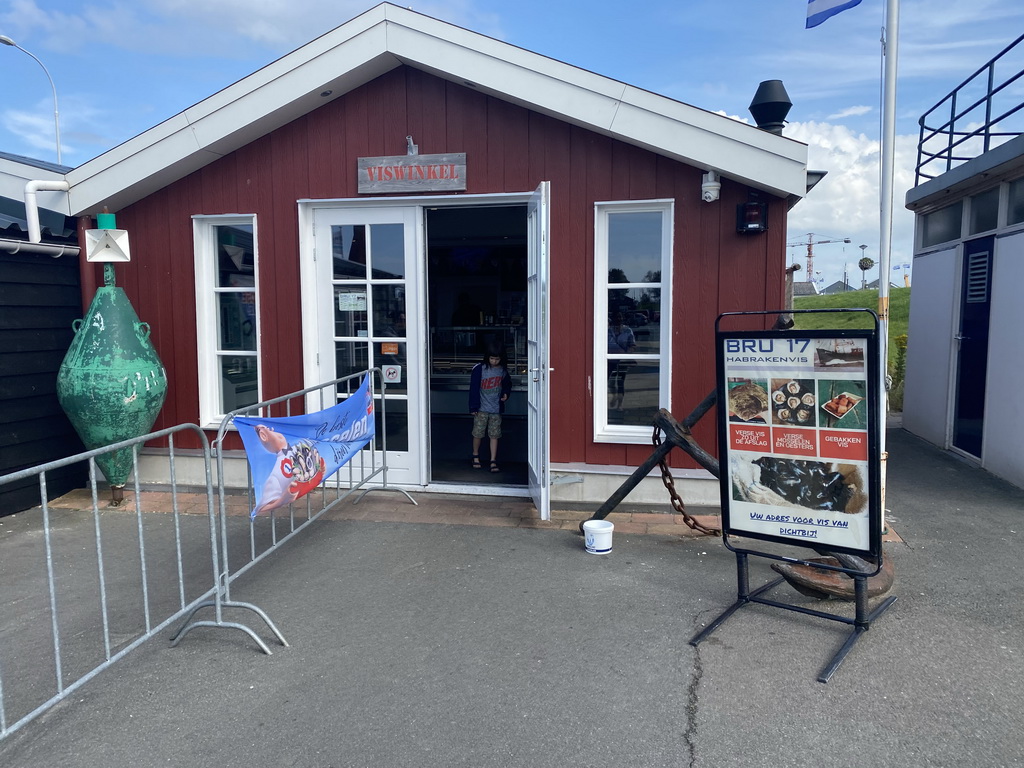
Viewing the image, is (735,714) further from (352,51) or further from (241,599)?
(352,51)

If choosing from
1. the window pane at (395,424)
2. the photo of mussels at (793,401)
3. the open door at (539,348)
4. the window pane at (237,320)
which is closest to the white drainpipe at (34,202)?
the window pane at (237,320)

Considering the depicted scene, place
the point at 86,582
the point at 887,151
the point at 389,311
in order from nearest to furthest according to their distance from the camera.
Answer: the point at 86,582, the point at 887,151, the point at 389,311

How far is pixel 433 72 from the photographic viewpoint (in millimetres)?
6121

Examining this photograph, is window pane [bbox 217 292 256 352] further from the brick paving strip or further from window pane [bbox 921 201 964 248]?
window pane [bbox 921 201 964 248]

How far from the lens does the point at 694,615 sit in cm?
412

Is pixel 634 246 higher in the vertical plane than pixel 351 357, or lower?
higher

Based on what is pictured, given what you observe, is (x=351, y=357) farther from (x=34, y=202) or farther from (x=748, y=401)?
(x=748, y=401)

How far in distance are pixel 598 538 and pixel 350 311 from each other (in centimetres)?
317

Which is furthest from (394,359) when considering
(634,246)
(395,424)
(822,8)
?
(822,8)

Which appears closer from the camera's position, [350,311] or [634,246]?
[634,246]

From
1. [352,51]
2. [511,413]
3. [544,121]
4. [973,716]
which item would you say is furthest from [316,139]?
[973,716]

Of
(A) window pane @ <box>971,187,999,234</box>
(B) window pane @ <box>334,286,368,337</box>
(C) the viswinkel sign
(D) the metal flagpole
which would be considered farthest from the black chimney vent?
(B) window pane @ <box>334,286,368,337</box>

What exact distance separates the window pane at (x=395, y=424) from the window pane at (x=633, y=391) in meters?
1.87

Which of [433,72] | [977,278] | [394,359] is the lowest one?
[394,359]
